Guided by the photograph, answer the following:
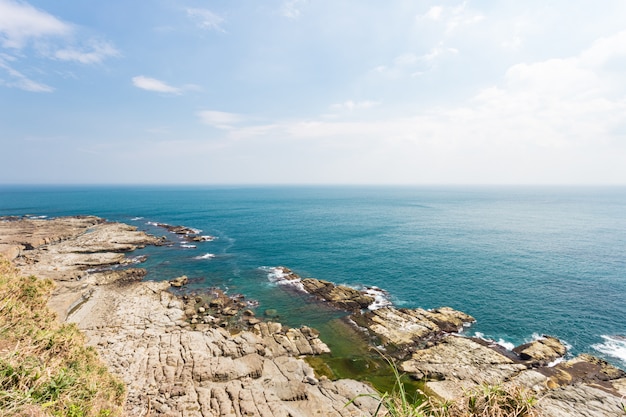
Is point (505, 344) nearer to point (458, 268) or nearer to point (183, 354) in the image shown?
point (458, 268)

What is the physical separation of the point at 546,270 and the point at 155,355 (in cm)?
7016

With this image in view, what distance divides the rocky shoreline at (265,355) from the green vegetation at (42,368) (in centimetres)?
321

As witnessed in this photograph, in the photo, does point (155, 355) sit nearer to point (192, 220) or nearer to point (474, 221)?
point (192, 220)

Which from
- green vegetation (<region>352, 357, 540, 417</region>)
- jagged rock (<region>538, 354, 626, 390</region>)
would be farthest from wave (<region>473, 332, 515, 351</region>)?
green vegetation (<region>352, 357, 540, 417</region>)

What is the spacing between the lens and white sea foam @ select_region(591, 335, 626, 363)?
102 ft

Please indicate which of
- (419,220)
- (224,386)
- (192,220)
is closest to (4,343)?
(224,386)

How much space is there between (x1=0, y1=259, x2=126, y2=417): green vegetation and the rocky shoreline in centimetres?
321

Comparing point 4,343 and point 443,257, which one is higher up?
point 4,343

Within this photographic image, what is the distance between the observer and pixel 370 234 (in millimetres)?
86438

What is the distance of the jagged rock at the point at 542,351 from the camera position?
30.1 metres

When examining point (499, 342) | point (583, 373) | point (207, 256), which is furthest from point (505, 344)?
point (207, 256)

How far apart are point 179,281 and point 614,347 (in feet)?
210

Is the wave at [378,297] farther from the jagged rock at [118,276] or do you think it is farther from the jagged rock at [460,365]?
the jagged rock at [118,276]

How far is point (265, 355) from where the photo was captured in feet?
96.9
